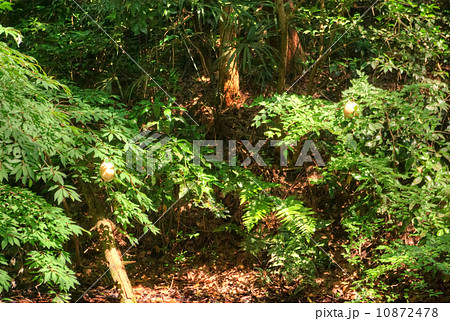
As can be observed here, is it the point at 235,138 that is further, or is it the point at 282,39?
the point at 235,138

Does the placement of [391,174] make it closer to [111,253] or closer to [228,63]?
[228,63]

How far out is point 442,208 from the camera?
2893mm

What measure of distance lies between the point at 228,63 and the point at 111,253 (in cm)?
172

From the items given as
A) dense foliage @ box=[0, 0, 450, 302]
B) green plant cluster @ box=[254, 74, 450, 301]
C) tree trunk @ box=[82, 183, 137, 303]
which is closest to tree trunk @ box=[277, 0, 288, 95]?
dense foliage @ box=[0, 0, 450, 302]

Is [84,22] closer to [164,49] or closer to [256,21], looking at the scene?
[164,49]

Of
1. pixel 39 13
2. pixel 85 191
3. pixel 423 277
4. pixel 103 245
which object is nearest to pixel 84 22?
pixel 39 13

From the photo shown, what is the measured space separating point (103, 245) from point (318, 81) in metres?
2.31

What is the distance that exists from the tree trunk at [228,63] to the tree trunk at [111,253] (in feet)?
4.68

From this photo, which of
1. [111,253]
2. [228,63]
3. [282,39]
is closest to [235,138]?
[228,63]

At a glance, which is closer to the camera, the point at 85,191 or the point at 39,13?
the point at 85,191

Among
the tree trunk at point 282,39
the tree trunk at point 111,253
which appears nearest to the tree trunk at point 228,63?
the tree trunk at point 282,39

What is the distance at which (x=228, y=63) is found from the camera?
12.8 feet

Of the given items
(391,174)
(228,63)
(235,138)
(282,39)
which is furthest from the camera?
(235,138)

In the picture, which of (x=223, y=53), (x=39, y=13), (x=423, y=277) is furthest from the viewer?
(x=39, y=13)
